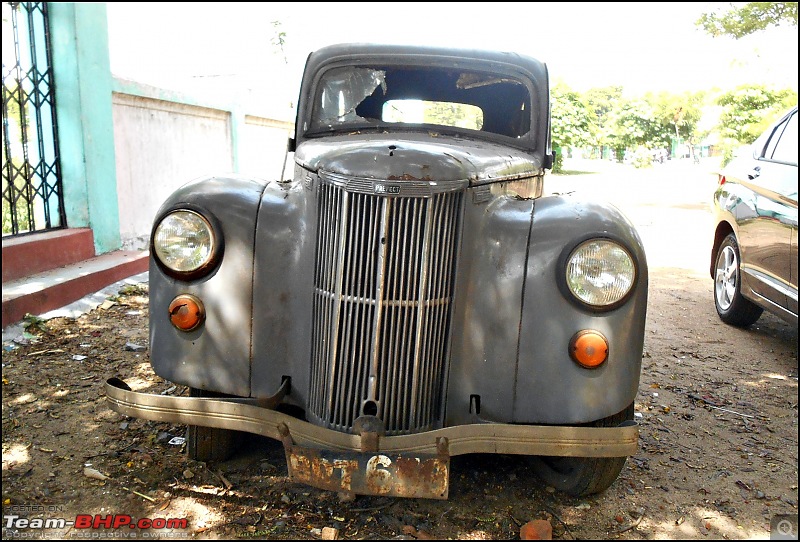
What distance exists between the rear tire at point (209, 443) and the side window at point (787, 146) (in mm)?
4378

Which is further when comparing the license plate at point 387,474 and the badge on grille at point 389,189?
the badge on grille at point 389,189

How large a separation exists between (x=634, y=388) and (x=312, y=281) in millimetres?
1437

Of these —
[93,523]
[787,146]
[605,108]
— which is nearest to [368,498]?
[93,523]

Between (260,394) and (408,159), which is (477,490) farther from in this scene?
(408,159)

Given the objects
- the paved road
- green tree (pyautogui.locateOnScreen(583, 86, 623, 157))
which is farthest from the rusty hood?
green tree (pyautogui.locateOnScreen(583, 86, 623, 157))

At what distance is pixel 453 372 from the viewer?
2.79 meters

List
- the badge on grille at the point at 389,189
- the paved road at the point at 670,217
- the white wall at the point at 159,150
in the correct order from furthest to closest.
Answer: the paved road at the point at 670,217 < the white wall at the point at 159,150 < the badge on grille at the point at 389,189

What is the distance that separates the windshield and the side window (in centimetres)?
228

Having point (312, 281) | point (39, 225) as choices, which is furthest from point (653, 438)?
point (39, 225)

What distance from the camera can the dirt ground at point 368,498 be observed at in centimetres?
276

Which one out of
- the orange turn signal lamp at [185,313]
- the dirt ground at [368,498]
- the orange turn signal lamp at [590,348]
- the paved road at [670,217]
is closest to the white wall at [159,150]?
the dirt ground at [368,498]

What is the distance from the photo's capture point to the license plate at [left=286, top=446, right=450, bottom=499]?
97.1 inches

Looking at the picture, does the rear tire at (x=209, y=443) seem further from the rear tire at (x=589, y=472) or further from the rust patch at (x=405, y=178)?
the rear tire at (x=589, y=472)

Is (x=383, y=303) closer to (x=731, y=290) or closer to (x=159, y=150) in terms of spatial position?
(x=731, y=290)
